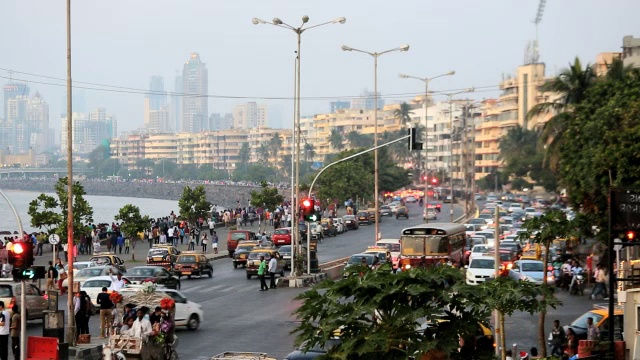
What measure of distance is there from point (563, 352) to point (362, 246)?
43971 millimetres

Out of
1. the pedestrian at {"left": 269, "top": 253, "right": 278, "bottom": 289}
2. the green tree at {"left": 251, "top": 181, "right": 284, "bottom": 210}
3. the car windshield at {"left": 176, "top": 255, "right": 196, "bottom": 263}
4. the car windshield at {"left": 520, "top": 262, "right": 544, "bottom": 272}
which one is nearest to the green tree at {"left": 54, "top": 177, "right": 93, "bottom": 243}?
the car windshield at {"left": 176, "top": 255, "right": 196, "bottom": 263}

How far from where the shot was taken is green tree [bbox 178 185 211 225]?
7538 centimetres

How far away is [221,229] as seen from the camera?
3415 inches

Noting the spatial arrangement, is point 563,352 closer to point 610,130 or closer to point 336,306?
point 336,306

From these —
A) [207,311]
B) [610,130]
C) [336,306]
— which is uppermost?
[610,130]

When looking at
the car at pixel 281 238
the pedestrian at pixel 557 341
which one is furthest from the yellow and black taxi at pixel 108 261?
the pedestrian at pixel 557 341

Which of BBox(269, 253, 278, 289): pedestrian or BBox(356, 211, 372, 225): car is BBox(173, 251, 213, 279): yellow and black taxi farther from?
BBox(356, 211, 372, 225): car

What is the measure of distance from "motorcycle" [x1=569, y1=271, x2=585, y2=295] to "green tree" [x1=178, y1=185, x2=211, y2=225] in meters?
38.0

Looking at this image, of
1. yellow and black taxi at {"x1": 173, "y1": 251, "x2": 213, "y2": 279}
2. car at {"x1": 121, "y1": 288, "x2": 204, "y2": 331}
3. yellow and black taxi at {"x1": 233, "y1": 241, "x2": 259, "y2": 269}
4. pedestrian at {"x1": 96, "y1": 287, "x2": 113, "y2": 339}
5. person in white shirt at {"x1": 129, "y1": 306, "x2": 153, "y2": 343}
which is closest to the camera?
person in white shirt at {"x1": 129, "y1": 306, "x2": 153, "y2": 343}

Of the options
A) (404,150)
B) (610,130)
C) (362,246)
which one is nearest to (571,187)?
(610,130)

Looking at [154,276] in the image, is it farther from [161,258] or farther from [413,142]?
[413,142]

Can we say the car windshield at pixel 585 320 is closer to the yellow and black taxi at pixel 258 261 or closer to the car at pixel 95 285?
the car at pixel 95 285

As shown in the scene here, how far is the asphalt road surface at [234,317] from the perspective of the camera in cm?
2858

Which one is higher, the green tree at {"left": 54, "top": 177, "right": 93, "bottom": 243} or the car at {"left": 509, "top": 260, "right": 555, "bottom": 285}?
the green tree at {"left": 54, "top": 177, "right": 93, "bottom": 243}
